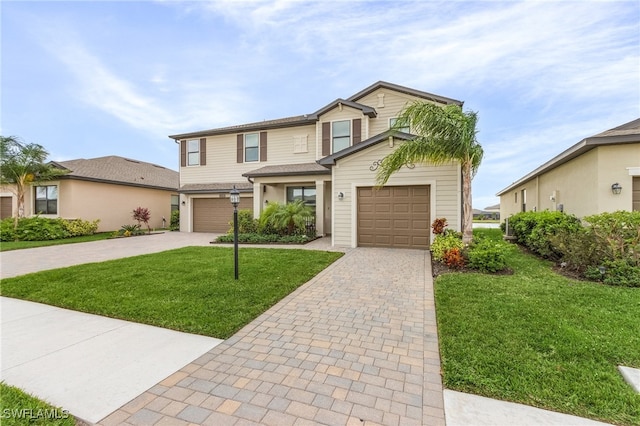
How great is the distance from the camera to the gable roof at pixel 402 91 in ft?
42.7

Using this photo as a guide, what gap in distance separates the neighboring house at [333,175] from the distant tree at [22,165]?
22.7 feet

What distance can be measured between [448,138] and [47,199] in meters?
22.2

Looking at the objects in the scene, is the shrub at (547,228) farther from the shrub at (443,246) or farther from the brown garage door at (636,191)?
the shrub at (443,246)

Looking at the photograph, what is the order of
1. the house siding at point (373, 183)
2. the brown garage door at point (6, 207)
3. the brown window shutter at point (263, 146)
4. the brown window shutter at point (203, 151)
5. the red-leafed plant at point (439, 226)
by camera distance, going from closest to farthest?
the red-leafed plant at point (439, 226), the house siding at point (373, 183), the brown window shutter at point (263, 146), the brown window shutter at point (203, 151), the brown garage door at point (6, 207)

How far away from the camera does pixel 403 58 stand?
12508mm

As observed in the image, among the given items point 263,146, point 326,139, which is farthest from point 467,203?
point 263,146

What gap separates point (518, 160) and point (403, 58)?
12.5m

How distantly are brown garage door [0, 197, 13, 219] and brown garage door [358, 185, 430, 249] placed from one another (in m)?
24.3

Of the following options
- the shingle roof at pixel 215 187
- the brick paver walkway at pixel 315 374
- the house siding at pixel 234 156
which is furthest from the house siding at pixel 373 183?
the shingle roof at pixel 215 187

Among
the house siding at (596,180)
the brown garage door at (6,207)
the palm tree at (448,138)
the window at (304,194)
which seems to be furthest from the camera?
the brown garage door at (6,207)

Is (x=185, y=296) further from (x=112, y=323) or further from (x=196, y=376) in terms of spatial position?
(x=196, y=376)

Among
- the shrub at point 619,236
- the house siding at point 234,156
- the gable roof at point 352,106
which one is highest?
the gable roof at point 352,106

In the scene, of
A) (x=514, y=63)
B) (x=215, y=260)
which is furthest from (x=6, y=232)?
(x=514, y=63)

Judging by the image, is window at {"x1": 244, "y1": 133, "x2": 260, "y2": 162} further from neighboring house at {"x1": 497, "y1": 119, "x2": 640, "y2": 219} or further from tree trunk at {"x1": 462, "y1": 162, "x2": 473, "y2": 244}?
neighboring house at {"x1": 497, "y1": 119, "x2": 640, "y2": 219}
